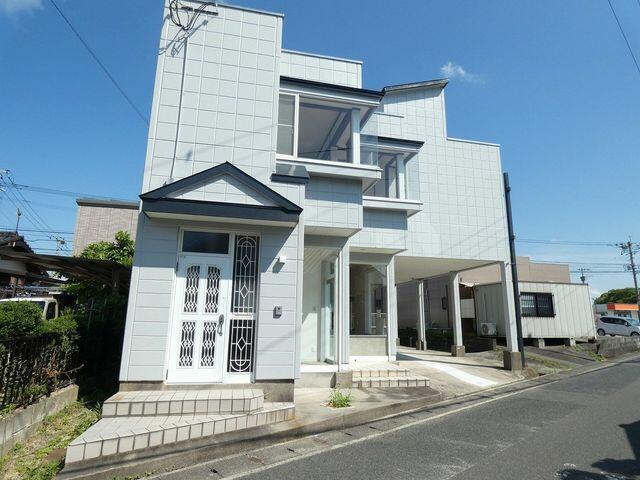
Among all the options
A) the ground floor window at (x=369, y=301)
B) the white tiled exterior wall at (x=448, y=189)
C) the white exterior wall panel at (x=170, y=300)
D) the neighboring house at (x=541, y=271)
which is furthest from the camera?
the neighboring house at (x=541, y=271)

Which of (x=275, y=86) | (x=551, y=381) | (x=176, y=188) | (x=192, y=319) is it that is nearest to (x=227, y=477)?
(x=192, y=319)

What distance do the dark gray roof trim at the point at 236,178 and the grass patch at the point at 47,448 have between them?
3.59m

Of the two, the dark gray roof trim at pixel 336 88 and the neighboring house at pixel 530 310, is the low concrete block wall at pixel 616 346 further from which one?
the dark gray roof trim at pixel 336 88

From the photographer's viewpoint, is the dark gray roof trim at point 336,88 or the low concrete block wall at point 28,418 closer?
the low concrete block wall at point 28,418

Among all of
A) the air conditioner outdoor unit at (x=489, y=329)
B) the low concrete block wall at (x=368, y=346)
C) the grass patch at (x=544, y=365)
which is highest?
the air conditioner outdoor unit at (x=489, y=329)

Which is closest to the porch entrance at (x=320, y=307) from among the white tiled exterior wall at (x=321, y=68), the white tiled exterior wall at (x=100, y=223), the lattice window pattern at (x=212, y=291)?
the lattice window pattern at (x=212, y=291)

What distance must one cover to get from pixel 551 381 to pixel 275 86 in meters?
10.9

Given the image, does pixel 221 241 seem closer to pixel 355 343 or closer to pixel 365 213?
pixel 365 213

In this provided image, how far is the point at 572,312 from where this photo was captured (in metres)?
19.0

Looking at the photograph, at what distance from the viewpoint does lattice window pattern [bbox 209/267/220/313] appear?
6359mm

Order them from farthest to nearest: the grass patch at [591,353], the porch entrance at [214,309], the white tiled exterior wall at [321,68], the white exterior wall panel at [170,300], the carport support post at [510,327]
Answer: the grass patch at [591,353] → the carport support post at [510,327] → the white tiled exterior wall at [321,68] → the porch entrance at [214,309] → the white exterior wall panel at [170,300]

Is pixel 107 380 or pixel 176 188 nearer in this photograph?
pixel 176 188

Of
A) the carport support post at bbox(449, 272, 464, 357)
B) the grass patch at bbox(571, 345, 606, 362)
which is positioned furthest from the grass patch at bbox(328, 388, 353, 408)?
the grass patch at bbox(571, 345, 606, 362)

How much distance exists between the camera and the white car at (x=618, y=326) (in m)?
26.3
